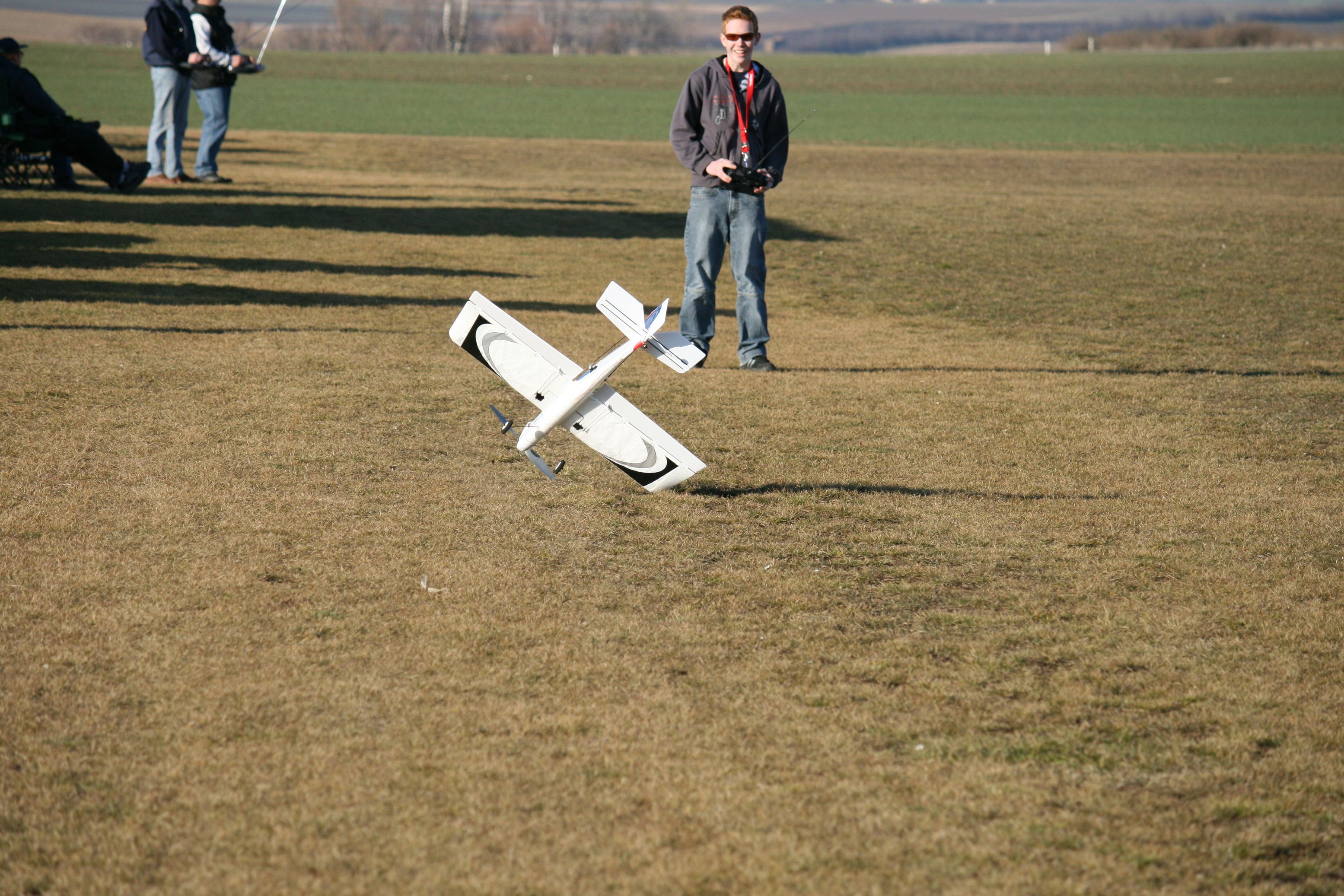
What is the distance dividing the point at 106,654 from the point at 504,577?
1.51 meters

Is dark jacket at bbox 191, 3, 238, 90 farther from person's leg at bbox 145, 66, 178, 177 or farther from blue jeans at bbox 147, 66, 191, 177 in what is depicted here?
person's leg at bbox 145, 66, 178, 177

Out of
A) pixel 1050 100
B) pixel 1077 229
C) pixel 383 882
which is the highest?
pixel 1050 100

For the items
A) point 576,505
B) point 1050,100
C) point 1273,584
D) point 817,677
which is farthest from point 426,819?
point 1050,100

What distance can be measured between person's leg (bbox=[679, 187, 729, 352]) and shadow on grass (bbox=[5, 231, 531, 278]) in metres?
4.50

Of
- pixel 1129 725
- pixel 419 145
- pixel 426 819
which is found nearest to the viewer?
pixel 426 819

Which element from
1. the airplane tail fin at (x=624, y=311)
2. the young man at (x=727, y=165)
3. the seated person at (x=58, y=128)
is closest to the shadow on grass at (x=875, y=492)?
the airplane tail fin at (x=624, y=311)

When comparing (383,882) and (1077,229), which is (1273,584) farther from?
(1077,229)

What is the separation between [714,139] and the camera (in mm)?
8406

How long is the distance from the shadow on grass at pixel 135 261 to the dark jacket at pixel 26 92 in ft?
9.63

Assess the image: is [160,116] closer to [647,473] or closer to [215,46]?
[215,46]

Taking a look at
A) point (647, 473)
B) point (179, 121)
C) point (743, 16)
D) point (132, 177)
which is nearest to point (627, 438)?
point (647, 473)

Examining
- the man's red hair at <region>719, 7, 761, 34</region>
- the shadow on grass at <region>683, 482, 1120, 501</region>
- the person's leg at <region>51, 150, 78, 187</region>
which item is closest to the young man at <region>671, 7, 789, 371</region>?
the man's red hair at <region>719, 7, 761, 34</region>

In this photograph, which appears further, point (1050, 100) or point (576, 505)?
point (1050, 100)

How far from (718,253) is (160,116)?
36.6 ft
